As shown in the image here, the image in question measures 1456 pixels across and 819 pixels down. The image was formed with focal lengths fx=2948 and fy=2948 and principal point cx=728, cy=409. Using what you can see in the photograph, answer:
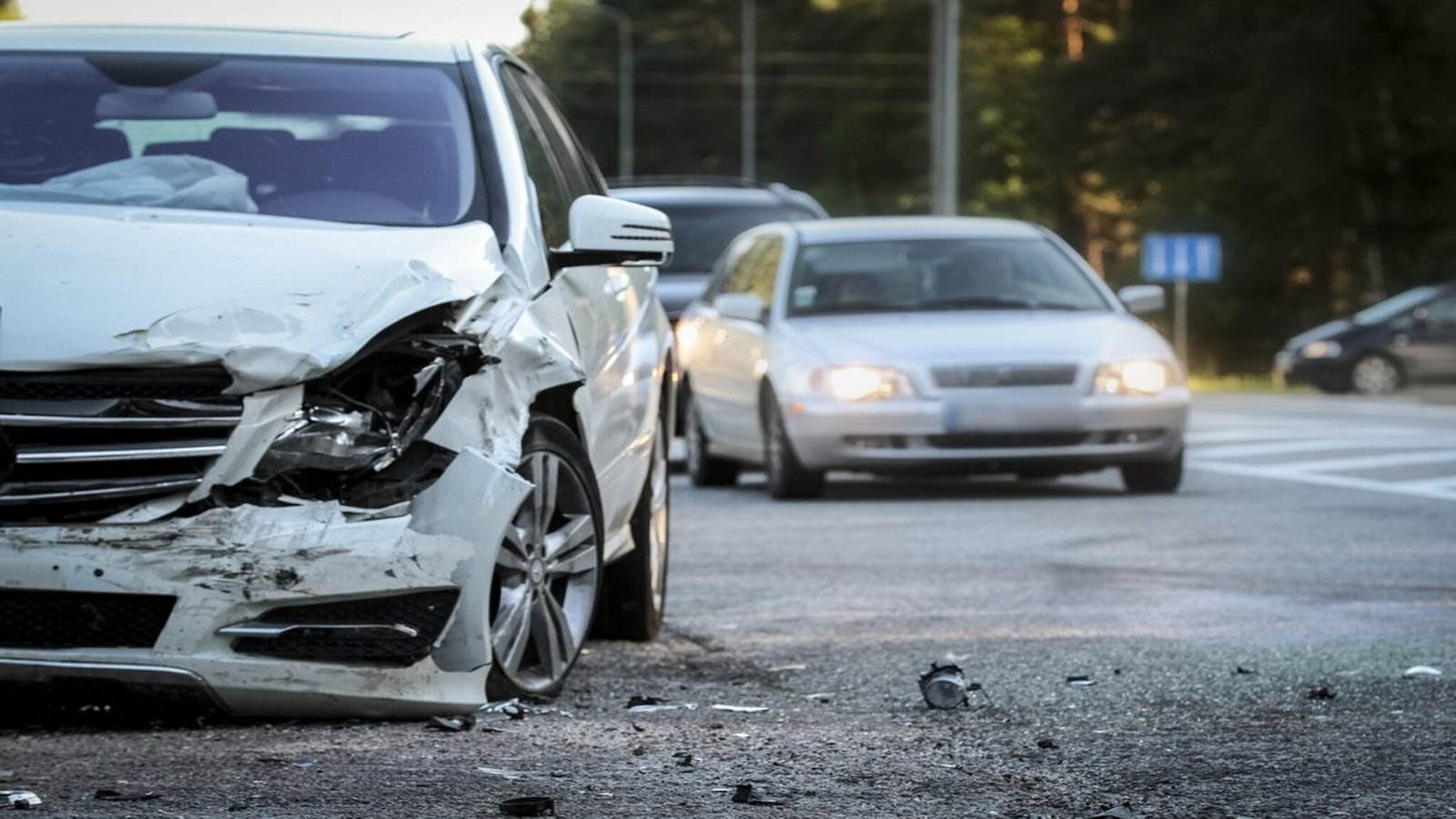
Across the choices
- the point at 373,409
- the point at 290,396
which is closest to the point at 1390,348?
the point at 373,409

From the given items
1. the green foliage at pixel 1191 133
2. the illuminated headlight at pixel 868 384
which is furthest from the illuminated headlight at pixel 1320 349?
the illuminated headlight at pixel 868 384

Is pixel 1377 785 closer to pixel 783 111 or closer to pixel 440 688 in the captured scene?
pixel 440 688

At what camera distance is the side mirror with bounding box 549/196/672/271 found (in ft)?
23.4

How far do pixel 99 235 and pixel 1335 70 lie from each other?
1952 inches

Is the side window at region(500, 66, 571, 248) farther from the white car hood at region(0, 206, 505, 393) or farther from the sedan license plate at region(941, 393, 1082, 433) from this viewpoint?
the sedan license plate at region(941, 393, 1082, 433)

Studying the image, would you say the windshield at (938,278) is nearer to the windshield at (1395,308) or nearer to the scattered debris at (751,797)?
the scattered debris at (751,797)

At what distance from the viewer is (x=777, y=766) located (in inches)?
229

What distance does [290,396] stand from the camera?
5867mm

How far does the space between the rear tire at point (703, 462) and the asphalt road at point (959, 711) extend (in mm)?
3806

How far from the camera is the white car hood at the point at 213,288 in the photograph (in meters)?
5.80

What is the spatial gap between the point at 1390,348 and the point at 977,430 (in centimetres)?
2285

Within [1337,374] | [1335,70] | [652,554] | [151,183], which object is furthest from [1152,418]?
[1335,70]

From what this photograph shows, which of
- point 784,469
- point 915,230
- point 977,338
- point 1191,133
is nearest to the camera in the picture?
point 977,338

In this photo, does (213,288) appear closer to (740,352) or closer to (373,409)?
(373,409)
